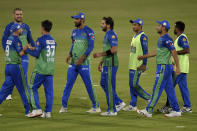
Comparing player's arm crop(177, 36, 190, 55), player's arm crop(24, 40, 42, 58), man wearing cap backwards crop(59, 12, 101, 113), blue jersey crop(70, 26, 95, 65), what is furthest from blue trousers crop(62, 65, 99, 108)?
player's arm crop(177, 36, 190, 55)

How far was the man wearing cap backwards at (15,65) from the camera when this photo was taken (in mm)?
10180

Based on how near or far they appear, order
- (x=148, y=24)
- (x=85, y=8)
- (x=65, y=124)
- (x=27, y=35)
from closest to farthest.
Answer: (x=65, y=124)
(x=27, y=35)
(x=148, y=24)
(x=85, y=8)

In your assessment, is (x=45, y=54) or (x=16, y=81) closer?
(x=45, y=54)

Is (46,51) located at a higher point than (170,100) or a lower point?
higher

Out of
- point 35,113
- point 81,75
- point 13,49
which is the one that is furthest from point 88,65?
point 13,49

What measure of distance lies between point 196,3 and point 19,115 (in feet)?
81.3

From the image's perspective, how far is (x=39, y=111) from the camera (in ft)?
34.0

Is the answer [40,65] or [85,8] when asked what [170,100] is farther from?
[85,8]

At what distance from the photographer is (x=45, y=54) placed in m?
10.2

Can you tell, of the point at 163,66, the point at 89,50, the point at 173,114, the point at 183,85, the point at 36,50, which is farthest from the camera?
the point at 183,85

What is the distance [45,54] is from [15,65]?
2.24 ft

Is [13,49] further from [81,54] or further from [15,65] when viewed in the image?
[81,54]

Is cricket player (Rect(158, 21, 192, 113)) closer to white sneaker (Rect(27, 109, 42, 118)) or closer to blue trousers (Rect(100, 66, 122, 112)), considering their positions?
blue trousers (Rect(100, 66, 122, 112))

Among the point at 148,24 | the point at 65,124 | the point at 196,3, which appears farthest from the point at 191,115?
the point at 196,3
